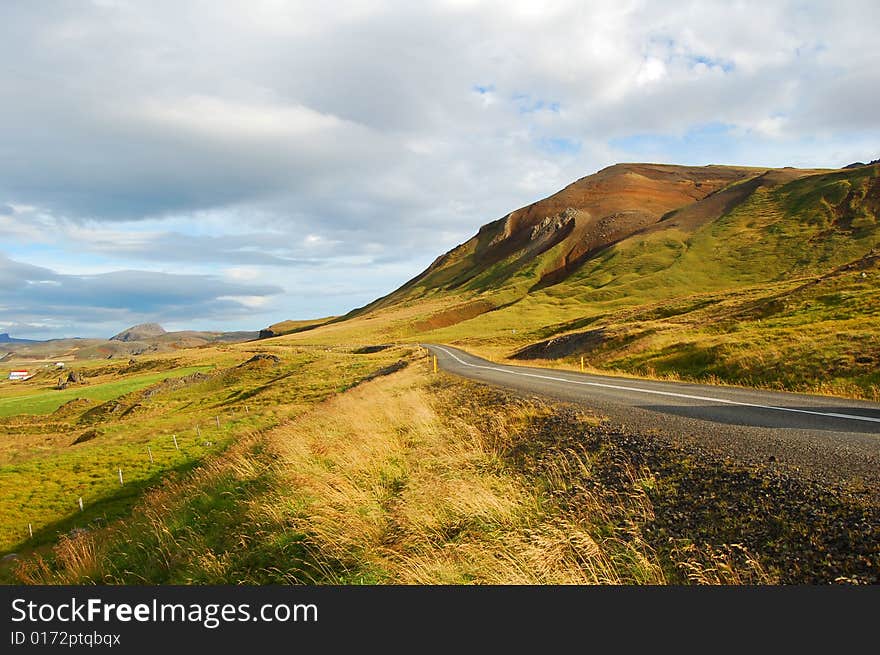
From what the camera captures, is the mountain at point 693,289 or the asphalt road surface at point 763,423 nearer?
the asphalt road surface at point 763,423

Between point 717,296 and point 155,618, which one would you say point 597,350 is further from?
point 155,618

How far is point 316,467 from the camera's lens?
9969mm

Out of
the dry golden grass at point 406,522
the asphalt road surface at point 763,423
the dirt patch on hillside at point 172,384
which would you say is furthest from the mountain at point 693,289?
the dirt patch on hillside at point 172,384

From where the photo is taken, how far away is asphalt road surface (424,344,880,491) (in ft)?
22.1

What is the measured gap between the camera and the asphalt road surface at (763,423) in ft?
22.1

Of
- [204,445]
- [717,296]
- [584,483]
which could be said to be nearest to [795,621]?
[584,483]

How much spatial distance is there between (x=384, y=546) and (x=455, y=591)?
203 cm

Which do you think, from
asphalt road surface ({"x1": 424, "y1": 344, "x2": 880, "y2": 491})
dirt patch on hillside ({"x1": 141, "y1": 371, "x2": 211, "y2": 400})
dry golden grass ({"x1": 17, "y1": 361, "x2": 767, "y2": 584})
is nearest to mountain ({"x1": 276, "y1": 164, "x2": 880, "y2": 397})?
asphalt road surface ({"x1": 424, "y1": 344, "x2": 880, "y2": 491})

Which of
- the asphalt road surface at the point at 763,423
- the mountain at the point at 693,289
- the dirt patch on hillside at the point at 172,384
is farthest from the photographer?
the dirt patch on hillside at the point at 172,384

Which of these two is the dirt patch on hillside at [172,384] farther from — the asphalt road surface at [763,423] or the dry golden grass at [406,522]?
the asphalt road surface at [763,423]

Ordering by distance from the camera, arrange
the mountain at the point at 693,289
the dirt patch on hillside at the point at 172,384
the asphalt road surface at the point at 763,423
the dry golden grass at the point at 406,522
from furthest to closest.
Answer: the dirt patch on hillside at the point at 172,384
the mountain at the point at 693,289
the asphalt road surface at the point at 763,423
the dry golden grass at the point at 406,522

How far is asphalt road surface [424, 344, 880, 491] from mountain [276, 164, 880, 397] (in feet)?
13.7

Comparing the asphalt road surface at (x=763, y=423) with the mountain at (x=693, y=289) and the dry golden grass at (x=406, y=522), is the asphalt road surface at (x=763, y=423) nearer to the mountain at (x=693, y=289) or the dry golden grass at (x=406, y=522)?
the dry golden grass at (x=406, y=522)

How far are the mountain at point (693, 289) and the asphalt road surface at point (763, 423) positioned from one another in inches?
164
